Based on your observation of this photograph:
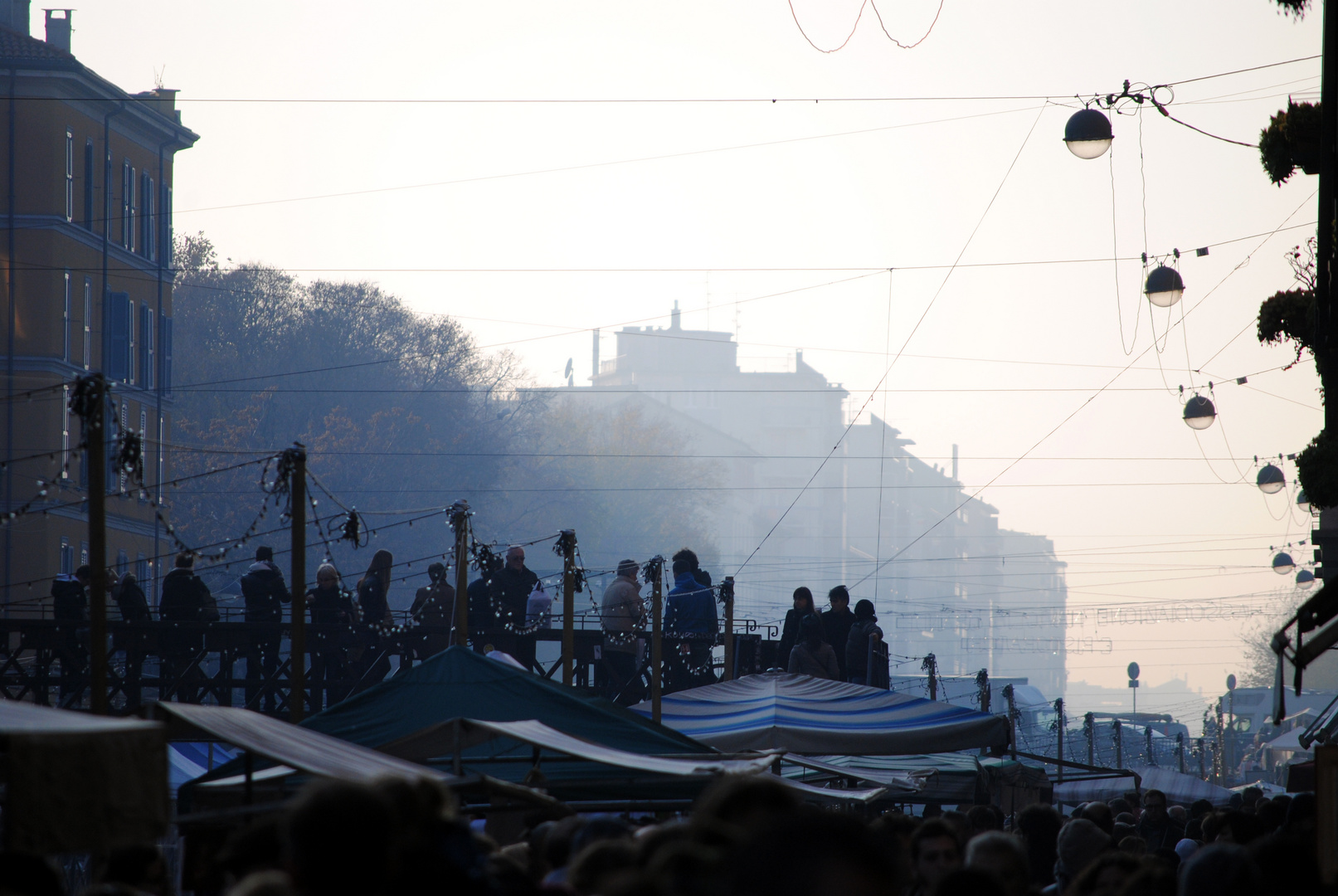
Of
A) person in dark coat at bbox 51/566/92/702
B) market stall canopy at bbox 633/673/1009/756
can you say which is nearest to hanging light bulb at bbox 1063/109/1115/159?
market stall canopy at bbox 633/673/1009/756

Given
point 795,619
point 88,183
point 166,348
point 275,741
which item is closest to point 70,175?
point 88,183

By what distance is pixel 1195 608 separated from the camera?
95.8m

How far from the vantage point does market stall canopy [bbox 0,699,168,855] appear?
6.46 meters

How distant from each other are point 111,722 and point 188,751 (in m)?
15.7

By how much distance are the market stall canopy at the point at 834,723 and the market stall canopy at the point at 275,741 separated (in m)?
7.58

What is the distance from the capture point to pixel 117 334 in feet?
140

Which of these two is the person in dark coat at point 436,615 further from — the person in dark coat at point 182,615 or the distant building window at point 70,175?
the distant building window at point 70,175

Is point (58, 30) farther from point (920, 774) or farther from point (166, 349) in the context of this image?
point (920, 774)

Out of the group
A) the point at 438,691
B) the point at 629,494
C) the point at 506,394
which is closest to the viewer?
the point at 438,691

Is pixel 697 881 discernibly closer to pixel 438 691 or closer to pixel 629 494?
pixel 438 691

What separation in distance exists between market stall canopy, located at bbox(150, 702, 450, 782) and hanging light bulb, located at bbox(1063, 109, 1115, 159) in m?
11.8

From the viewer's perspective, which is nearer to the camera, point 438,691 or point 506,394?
point 438,691

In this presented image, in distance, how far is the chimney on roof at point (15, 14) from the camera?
4350 centimetres

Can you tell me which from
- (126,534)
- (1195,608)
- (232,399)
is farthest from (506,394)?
(1195,608)
